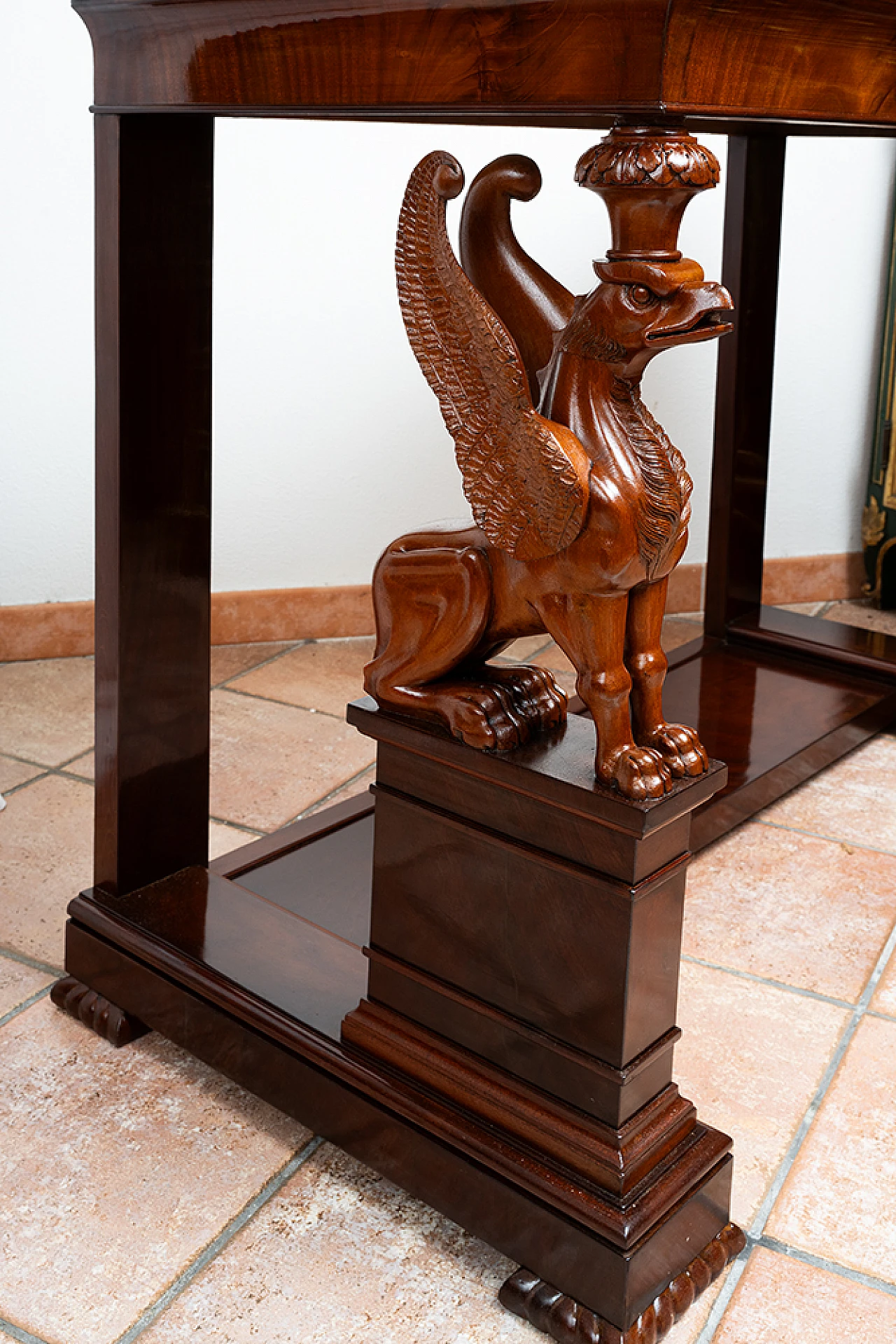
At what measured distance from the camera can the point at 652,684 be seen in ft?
3.84

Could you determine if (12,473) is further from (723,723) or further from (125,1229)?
(125,1229)

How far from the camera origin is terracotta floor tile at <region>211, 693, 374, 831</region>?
2166mm

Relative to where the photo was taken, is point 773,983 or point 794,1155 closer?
point 794,1155

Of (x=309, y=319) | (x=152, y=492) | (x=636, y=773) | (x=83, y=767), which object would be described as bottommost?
(x=83, y=767)

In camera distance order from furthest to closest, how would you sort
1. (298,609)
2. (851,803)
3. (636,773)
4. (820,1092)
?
(298,609) < (851,803) < (820,1092) < (636,773)

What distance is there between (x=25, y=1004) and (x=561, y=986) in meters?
0.74

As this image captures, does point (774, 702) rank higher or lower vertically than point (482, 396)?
lower

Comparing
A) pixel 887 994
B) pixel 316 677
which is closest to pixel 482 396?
pixel 887 994

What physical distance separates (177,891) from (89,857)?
1.26ft

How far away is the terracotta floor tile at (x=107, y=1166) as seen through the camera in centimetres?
120

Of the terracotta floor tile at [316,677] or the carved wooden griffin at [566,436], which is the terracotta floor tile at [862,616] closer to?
the terracotta floor tile at [316,677]

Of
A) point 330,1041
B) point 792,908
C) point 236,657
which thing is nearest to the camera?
point 330,1041

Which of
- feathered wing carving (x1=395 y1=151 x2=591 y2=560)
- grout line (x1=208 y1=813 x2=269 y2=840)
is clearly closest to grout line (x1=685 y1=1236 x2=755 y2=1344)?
feathered wing carving (x1=395 y1=151 x2=591 y2=560)

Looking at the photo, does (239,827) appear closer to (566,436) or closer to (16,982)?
(16,982)
